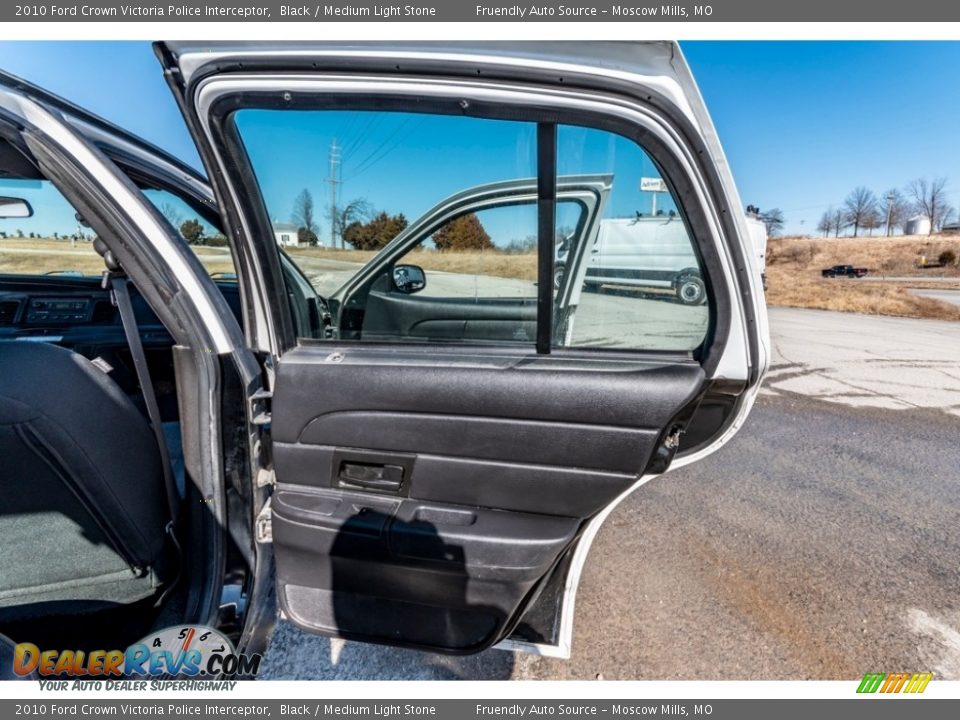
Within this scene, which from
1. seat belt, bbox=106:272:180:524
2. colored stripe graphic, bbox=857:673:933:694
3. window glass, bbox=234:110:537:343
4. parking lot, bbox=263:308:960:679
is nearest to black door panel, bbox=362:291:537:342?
window glass, bbox=234:110:537:343

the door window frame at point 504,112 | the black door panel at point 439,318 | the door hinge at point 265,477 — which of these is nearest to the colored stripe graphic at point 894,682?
the door window frame at point 504,112

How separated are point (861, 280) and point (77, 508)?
1404 inches

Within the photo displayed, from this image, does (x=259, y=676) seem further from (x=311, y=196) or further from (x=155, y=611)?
(x=311, y=196)

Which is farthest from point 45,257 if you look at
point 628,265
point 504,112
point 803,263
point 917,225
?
point 917,225

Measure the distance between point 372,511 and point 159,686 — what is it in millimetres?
888

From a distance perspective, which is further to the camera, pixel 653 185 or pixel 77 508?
pixel 77 508

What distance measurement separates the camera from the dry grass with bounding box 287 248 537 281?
1514mm

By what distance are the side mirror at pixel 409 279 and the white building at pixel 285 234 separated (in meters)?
0.33

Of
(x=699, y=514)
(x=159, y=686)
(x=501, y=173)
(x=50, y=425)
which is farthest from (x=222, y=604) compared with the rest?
(x=699, y=514)

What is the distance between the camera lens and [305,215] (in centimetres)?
150

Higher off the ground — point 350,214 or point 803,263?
point 803,263

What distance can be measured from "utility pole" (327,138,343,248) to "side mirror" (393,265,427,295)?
8.2 inches

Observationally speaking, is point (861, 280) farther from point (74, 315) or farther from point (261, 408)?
point (74, 315)

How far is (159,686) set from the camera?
153cm
